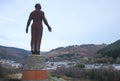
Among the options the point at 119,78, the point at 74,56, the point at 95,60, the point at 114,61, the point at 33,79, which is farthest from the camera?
the point at 74,56

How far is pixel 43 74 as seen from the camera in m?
11.6

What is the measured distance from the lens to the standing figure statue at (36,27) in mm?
11961

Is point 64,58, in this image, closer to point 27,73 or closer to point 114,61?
point 114,61

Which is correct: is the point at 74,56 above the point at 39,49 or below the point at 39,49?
above

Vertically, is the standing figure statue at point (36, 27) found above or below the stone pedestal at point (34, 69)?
above

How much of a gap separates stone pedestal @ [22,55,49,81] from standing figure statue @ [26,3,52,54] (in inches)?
14.4

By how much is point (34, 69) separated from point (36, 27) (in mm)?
1442

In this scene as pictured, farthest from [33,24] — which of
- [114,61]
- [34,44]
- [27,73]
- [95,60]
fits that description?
[95,60]

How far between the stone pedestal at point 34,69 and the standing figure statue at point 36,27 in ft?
1.20

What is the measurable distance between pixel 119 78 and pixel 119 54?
4312cm

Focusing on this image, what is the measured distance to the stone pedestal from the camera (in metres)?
11.5

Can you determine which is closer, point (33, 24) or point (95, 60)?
point (33, 24)

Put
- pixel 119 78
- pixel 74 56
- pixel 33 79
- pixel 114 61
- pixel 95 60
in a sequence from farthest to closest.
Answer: pixel 74 56 < pixel 95 60 < pixel 114 61 < pixel 119 78 < pixel 33 79

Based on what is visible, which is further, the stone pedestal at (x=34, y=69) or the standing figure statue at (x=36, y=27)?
the standing figure statue at (x=36, y=27)
